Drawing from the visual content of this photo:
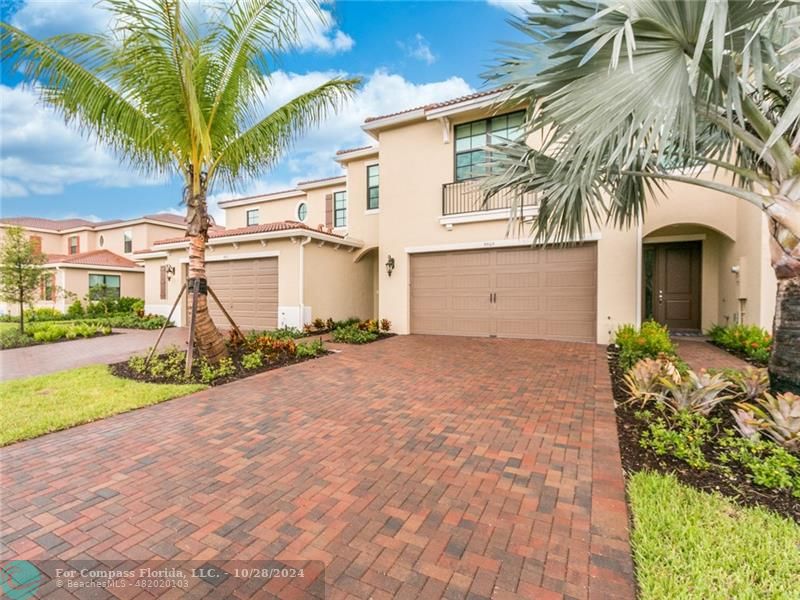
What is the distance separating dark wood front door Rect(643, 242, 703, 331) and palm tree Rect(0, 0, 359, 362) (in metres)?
11.0

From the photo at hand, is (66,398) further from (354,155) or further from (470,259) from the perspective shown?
(354,155)

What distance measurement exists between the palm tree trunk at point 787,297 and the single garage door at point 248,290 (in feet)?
40.3

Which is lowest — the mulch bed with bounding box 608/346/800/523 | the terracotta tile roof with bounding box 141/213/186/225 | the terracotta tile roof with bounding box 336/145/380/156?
the mulch bed with bounding box 608/346/800/523

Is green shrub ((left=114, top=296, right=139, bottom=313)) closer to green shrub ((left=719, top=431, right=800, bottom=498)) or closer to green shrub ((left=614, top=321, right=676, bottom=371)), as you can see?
green shrub ((left=614, top=321, right=676, bottom=371))

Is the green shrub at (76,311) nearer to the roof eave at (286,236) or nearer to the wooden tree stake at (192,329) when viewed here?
the roof eave at (286,236)

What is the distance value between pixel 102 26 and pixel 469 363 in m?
8.74

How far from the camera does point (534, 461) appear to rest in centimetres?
344

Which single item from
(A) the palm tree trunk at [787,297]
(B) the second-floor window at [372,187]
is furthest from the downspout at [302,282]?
(A) the palm tree trunk at [787,297]

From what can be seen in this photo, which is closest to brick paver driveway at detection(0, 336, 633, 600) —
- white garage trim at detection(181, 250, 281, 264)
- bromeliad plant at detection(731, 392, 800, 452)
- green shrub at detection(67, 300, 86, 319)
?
bromeliad plant at detection(731, 392, 800, 452)

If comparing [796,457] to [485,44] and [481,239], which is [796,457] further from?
[481,239]

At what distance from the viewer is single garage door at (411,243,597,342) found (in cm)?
1001

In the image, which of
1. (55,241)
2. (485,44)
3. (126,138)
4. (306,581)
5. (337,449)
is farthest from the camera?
(55,241)

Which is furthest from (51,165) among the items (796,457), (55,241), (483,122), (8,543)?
(796,457)

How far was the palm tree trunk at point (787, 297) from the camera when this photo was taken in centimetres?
363
